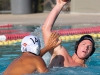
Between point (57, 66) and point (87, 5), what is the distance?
13.2m

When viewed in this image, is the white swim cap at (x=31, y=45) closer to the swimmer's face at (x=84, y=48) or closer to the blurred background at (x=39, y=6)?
the swimmer's face at (x=84, y=48)

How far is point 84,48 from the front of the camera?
13.5 feet

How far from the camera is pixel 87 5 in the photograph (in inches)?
675

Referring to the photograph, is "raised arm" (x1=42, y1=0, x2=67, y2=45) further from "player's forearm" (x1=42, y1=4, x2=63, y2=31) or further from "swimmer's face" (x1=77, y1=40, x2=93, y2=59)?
"swimmer's face" (x1=77, y1=40, x2=93, y2=59)

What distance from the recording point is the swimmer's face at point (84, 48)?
4.12 meters

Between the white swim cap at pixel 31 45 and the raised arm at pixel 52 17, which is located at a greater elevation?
the raised arm at pixel 52 17

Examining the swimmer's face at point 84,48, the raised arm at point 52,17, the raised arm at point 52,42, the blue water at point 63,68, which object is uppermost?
the raised arm at point 52,17

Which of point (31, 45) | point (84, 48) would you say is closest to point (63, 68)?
point (84, 48)

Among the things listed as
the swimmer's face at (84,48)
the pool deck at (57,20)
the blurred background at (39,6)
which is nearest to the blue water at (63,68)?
the swimmer's face at (84,48)

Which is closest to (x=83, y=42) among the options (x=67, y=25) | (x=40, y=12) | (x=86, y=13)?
(x=67, y=25)

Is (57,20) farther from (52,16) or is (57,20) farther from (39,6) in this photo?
(52,16)

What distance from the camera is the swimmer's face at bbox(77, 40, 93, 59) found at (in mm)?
4125

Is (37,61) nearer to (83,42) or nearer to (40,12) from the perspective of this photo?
(83,42)

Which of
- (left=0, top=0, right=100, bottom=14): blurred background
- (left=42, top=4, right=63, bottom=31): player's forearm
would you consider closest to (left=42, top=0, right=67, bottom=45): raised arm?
(left=42, top=4, right=63, bottom=31): player's forearm
